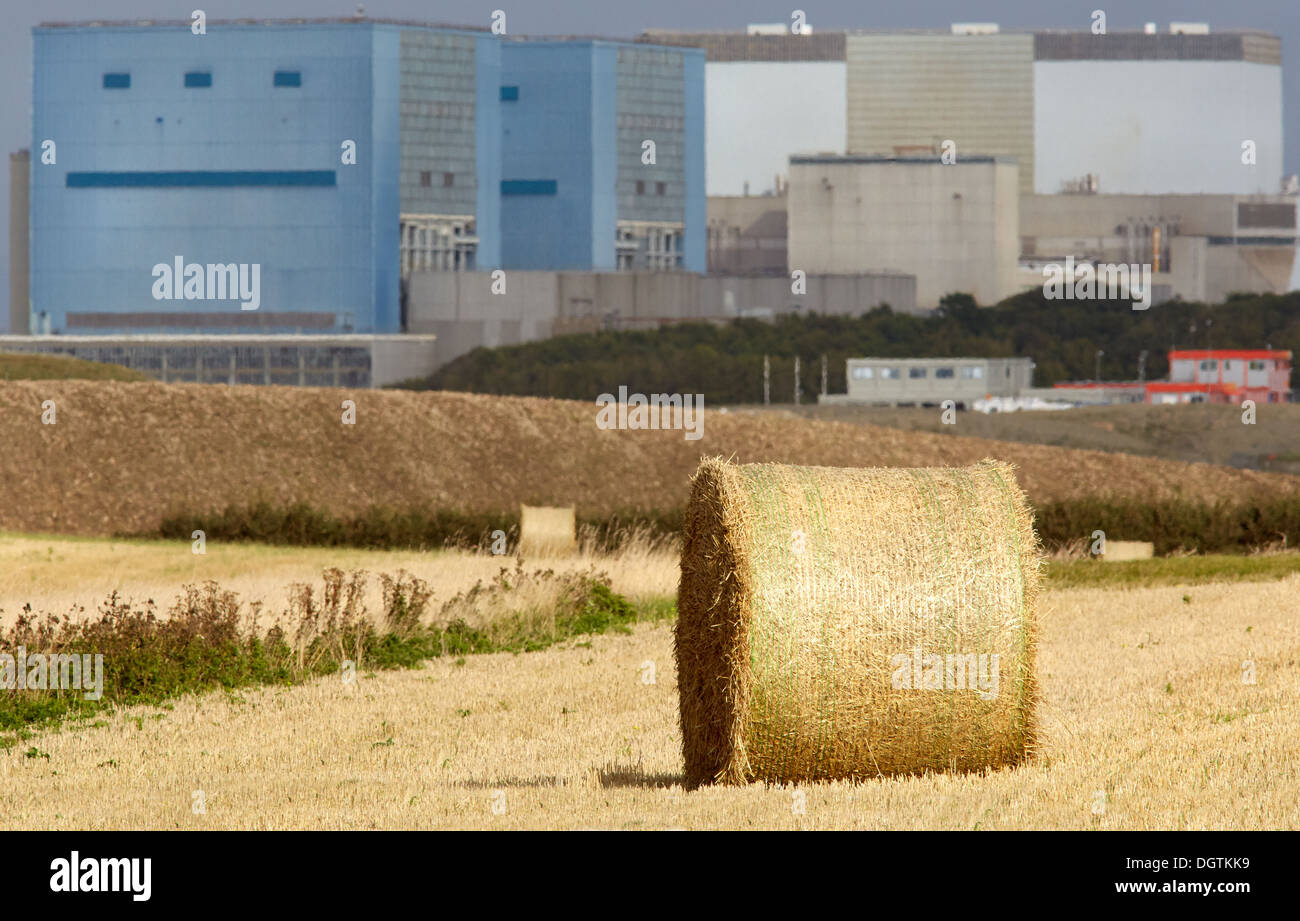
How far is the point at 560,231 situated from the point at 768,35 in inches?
2115

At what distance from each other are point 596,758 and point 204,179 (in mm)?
115932

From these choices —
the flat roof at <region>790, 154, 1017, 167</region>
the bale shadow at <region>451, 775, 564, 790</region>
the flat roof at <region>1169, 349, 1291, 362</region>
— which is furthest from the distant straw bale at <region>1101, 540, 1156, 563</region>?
the flat roof at <region>790, 154, 1017, 167</region>

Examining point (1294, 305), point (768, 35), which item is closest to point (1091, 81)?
point (768, 35)

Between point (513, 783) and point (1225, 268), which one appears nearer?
point (513, 783)

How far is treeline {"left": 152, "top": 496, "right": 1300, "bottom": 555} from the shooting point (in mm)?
33750

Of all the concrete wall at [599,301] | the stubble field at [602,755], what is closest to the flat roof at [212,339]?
the concrete wall at [599,301]

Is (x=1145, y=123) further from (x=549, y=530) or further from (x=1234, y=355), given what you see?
(x=549, y=530)

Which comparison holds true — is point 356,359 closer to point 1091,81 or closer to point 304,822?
point 1091,81

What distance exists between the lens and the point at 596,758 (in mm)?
12938

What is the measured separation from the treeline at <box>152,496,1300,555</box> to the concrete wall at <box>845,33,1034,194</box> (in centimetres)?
13759

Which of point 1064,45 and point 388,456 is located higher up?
point 1064,45

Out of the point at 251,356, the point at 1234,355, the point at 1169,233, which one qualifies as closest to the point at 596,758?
the point at 1234,355

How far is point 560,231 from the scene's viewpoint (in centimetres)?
13338

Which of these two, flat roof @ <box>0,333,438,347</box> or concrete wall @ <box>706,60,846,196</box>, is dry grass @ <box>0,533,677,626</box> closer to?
flat roof @ <box>0,333,438,347</box>
